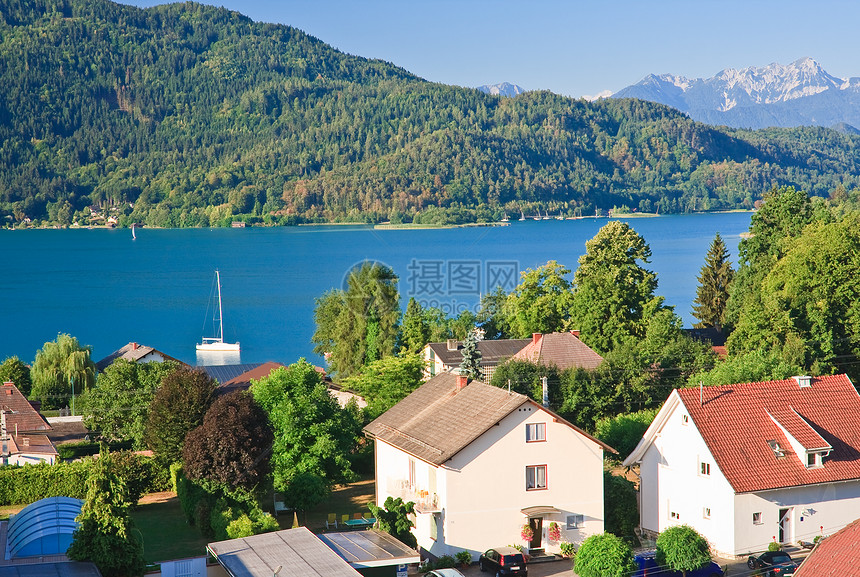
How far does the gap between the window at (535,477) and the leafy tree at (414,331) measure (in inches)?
981

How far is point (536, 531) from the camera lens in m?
23.9

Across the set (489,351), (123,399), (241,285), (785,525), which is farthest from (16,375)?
(241,285)

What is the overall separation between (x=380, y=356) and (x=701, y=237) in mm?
158218

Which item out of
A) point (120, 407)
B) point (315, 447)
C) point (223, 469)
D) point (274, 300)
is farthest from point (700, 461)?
point (274, 300)

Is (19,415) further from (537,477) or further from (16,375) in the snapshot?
(537,477)

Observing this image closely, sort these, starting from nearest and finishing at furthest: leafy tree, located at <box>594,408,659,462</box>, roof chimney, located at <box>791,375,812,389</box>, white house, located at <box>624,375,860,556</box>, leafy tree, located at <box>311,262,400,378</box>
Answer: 1. white house, located at <box>624,375,860,556</box>
2. roof chimney, located at <box>791,375,812,389</box>
3. leafy tree, located at <box>594,408,659,462</box>
4. leafy tree, located at <box>311,262,400,378</box>

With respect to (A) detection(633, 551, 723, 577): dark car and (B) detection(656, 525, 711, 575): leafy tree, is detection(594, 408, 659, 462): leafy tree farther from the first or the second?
(B) detection(656, 525, 711, 575): leafy tree

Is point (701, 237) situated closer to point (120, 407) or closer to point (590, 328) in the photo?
point (590, 328)

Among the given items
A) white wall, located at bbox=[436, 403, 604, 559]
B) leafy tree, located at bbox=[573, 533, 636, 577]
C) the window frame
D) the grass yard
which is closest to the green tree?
white wall, located at bbox=[436, 403, 604, 559]

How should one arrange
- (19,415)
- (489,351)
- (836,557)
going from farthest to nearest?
(489,351), (19,415), (836,557)

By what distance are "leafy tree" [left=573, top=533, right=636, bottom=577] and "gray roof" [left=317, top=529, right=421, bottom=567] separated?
3764mm

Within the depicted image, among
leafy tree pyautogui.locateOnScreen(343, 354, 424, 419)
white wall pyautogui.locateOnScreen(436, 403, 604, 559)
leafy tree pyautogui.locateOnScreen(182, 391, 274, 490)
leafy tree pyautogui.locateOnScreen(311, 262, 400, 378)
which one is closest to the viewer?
white wall pyautogui.locateOnScreen(436, 403, 604, 559)

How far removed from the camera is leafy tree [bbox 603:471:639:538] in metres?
25.7

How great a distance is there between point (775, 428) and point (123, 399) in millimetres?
26556
